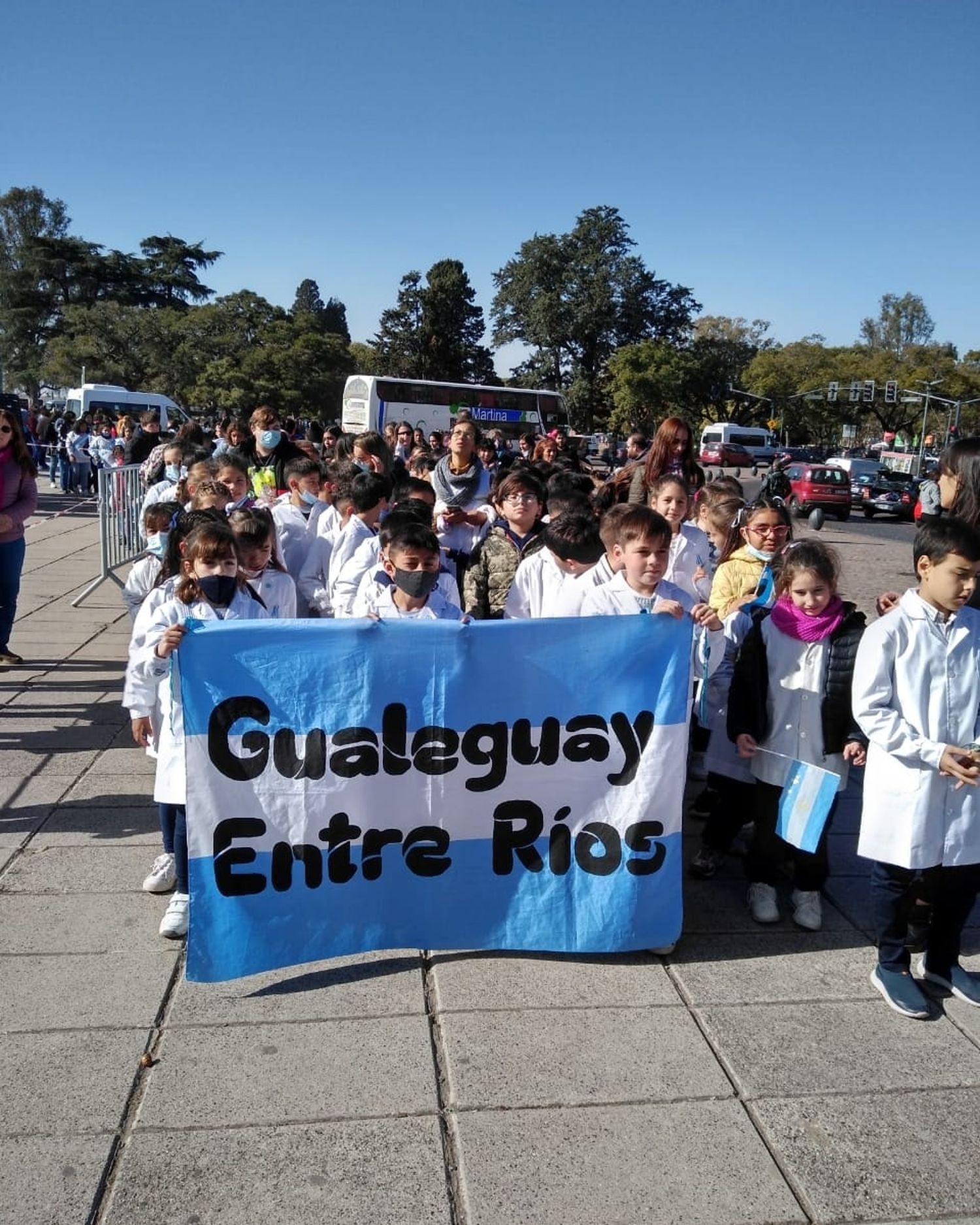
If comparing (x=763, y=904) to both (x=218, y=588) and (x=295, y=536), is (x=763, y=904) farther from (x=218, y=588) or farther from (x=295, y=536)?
(x=295, y=536)

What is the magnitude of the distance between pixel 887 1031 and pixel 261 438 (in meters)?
6.74

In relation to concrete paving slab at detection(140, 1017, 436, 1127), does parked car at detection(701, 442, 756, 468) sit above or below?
above

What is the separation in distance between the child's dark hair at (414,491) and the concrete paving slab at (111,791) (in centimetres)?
211

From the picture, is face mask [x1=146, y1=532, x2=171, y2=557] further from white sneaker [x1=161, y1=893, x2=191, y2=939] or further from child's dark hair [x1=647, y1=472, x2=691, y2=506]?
child's dark hair [x1=647, y1=472, x2=691, y2=506]

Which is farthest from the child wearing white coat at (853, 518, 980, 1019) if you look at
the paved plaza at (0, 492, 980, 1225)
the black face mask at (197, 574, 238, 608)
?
the black face mask at (197, 574, 238, 608)

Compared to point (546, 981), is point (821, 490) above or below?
above

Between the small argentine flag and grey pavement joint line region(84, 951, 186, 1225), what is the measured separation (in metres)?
2.11

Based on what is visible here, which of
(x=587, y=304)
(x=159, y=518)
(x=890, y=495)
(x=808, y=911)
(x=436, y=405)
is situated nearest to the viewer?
(x=808, y=911)

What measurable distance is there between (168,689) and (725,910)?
2.24 metres

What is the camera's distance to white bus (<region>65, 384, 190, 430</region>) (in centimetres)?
2961

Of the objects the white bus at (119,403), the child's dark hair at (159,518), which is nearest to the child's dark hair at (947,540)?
the child's dark hair at (159,518)

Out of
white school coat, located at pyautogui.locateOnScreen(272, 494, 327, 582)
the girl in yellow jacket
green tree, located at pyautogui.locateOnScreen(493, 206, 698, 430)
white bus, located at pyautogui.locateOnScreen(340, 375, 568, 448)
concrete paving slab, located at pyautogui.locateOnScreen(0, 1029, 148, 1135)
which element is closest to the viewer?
concrete paving slab, located at pyautogui.locateOnScreen(0, 1029, 148, 1135)

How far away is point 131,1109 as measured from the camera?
2.56m

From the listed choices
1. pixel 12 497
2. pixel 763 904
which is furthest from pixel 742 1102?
pixel 12 497
